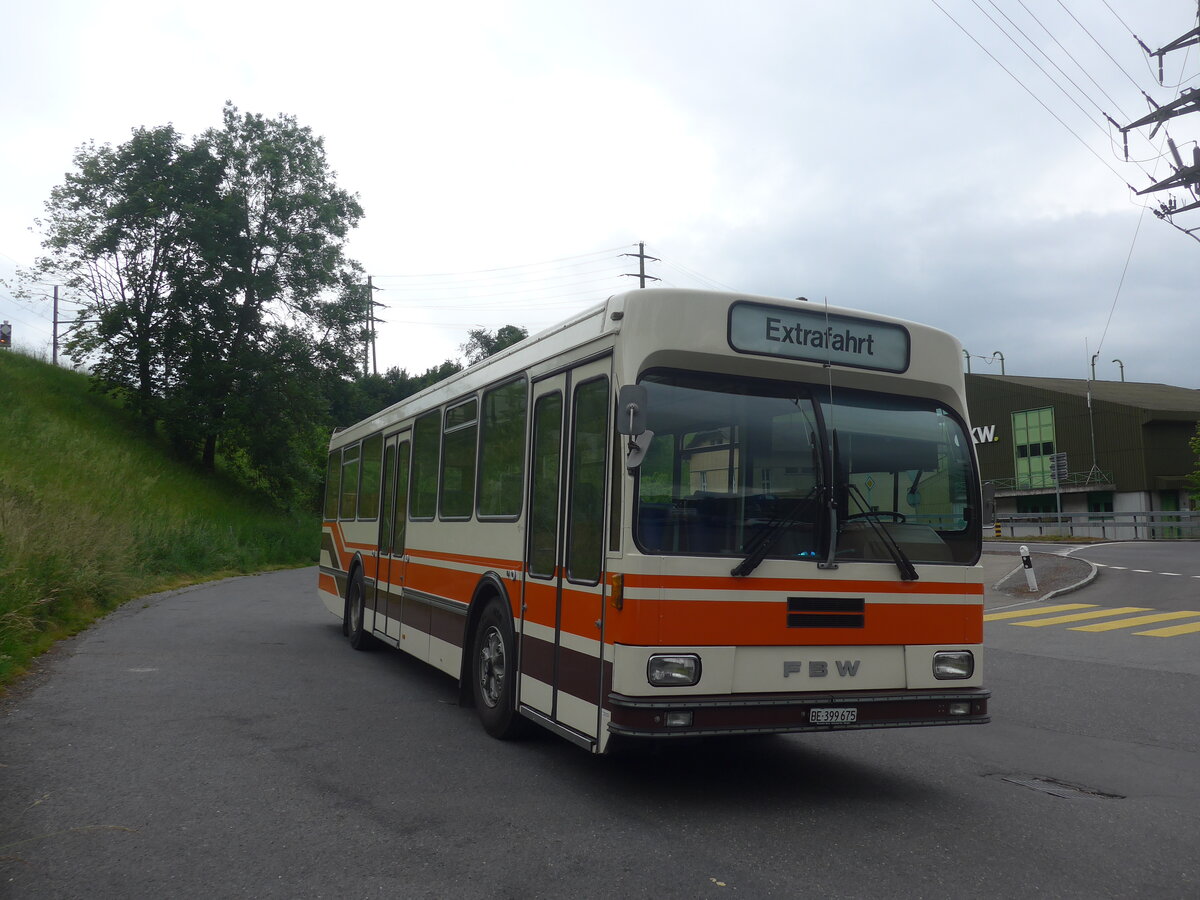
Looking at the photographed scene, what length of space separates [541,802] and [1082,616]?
14.3 metres

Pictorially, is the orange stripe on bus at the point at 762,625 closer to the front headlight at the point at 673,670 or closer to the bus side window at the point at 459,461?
the front headlight at the point at 673,670

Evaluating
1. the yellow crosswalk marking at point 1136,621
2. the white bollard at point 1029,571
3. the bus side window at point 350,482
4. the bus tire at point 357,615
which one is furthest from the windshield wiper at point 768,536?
the white bollard at point 1029,571

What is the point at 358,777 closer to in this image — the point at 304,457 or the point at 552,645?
the point at 552,645

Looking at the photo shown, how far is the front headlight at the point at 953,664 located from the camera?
6.04 m

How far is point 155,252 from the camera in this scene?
38938 millimetres

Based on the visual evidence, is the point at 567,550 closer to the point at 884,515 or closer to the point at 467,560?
the point at 884,515

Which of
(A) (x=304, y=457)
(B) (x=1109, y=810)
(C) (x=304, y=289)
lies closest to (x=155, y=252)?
(C) (x=304, y=289)

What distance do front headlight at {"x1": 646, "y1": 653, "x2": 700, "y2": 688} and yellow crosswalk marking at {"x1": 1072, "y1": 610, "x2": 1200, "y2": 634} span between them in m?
12.1

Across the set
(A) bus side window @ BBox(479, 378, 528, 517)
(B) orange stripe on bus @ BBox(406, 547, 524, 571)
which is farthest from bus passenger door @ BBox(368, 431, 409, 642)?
(A) bus side window @ BBox(479, 378, 528, 517)

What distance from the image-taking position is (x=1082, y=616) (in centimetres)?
1706

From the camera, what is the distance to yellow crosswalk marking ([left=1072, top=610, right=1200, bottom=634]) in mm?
15383

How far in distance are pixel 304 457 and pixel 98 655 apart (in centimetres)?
3005

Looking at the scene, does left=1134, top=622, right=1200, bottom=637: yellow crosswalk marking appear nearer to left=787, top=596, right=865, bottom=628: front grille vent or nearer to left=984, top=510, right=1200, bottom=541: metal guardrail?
left=787, top=596, right=865, bottom=628: front grille vent

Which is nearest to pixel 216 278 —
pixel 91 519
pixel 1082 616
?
pixel 91 519
